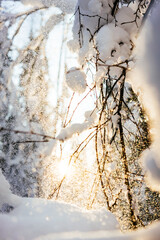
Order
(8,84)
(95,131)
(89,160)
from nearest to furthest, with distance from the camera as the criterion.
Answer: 1. (95,131)
2. (89,160)
3. (8,84)

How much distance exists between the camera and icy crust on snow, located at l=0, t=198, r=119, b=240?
0.43 metres

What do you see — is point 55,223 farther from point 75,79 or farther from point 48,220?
point 75,79

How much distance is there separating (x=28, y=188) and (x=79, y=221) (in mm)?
5832

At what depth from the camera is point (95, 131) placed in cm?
111

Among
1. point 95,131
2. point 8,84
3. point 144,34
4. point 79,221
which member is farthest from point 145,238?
point 8,84

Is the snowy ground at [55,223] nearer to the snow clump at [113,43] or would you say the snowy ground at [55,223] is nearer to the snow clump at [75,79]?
the snow clump at [75,79]

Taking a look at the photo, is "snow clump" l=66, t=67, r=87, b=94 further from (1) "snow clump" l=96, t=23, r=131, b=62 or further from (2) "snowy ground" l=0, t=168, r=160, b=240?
(2) "snowy ground" l=0, t=168, r=160, b=240

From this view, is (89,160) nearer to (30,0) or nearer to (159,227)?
(30,0)

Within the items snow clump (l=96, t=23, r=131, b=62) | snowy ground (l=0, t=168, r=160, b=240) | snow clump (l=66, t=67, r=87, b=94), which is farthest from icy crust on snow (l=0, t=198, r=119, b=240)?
snow clump (l=96, t=23, r=131, b=62)

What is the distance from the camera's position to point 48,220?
18.9 inches

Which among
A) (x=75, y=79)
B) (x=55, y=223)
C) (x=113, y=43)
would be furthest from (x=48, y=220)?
(x=113, y=43)

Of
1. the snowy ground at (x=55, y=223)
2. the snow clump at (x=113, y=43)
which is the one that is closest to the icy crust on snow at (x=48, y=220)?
the snowy ground at (x=55, y=223)

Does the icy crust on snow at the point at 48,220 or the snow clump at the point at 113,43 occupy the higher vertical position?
the snow clump at the point at 113,43

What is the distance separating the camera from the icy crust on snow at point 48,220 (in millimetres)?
434
